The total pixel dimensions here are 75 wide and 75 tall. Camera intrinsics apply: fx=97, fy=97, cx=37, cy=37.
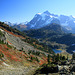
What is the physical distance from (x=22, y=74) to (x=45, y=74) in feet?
29.4

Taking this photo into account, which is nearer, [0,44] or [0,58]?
[0,58]

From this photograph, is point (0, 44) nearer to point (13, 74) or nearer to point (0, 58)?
point (0, 58)

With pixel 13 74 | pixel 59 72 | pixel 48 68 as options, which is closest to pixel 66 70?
pixel 59 72

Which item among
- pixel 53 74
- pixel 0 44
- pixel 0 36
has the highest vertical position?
pixel 0 36

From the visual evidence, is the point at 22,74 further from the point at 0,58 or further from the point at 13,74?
the point at 0,58

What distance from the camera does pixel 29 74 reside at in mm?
35625

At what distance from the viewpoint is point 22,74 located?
35094mm

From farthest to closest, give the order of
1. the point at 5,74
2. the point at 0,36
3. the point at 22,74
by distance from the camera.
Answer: the point at 0,36 → the point at 22,74 → the point at 5,74

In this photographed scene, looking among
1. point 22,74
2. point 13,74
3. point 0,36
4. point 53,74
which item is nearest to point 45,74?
point 53,74

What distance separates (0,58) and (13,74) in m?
13.7

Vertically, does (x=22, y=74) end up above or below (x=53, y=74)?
below

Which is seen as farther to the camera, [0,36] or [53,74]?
[0,36]

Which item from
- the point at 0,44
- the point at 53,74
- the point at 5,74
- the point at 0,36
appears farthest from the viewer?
the point at 0,36

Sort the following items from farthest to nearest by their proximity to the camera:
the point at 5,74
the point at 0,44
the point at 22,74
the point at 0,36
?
the point at 0,36 → the point at 0,44 → the point at 22,74 → the point at 5,74
